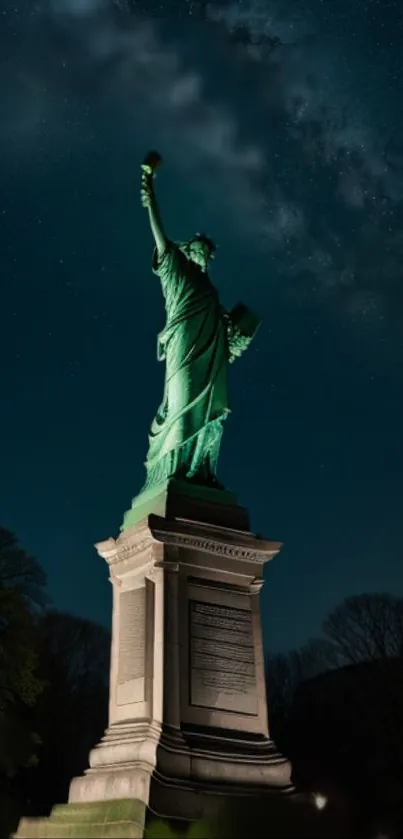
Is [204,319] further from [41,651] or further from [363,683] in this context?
[41,651]

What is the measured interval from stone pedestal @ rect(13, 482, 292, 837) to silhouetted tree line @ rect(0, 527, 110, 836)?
32.0 ft

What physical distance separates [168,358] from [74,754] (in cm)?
2276

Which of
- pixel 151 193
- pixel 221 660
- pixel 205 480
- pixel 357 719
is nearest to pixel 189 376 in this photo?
pixel 205 480

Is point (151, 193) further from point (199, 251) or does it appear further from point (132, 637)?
point (132, 637)

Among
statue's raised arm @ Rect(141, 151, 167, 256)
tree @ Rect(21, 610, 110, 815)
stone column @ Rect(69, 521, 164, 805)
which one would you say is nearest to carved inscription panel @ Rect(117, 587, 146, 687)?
stone column @ Rect(69, 521, 164, 805)

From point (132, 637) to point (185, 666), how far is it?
3.04 ft

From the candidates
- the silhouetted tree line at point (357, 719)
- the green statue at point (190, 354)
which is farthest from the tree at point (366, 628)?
the green statue at point (190, 354)

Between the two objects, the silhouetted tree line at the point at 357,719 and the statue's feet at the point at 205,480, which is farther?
the silhouetted tree line at the point at 357,719

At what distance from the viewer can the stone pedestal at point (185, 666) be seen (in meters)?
10.9

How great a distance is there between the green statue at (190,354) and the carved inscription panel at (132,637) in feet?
6.14

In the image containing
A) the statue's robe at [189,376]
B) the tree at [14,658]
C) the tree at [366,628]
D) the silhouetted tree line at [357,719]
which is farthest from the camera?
the tree at [366,628]

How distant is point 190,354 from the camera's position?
46.2 ft

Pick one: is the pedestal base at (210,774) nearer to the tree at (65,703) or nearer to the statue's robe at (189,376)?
the statue's robe at (189,376)

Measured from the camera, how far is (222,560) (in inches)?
502
